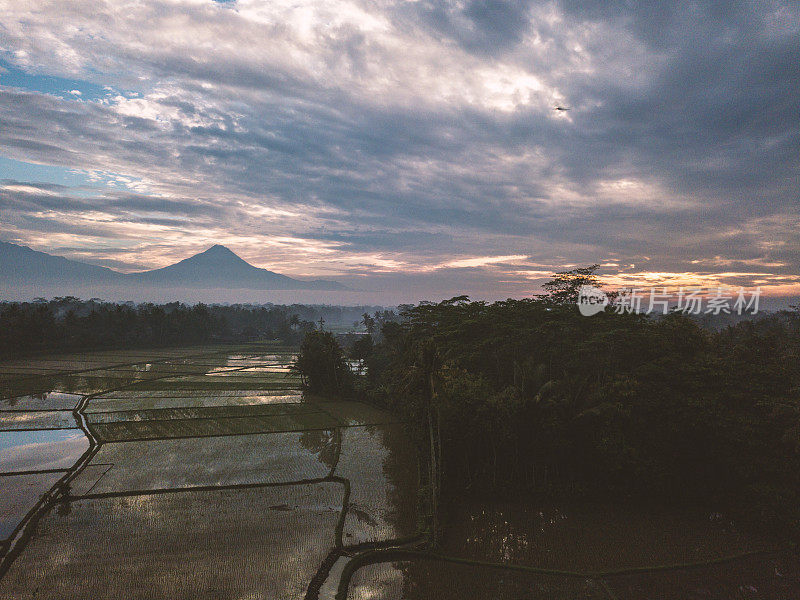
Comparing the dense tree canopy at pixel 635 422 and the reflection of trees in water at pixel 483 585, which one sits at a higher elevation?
the dense tree canopy at pixel 635 422

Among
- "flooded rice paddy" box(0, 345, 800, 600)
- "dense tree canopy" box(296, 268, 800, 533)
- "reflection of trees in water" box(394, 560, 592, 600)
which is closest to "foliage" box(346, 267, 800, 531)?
"dense tree canopy" box(296, 268, 800, 533)

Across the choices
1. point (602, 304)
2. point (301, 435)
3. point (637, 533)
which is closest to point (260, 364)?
point (301, 435)

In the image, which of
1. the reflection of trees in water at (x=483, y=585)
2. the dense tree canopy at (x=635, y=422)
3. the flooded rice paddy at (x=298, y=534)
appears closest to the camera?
the reflection of trees in water at (x=483, y=585)

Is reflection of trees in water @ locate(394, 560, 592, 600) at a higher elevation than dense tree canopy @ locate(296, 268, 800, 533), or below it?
below

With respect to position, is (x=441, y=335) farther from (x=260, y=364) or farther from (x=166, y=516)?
(x=260, y=364)

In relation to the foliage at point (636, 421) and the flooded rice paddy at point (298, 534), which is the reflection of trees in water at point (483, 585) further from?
the foliage at point (636, 421)

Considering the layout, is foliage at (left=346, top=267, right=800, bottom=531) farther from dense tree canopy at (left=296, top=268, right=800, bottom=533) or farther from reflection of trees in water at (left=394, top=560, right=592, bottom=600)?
reflection of trees in water at (left=394, top=560, right=592, bottom=600)

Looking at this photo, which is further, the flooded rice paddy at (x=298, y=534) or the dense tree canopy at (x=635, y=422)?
A: the dense tree canopy at (x=635, y=422)

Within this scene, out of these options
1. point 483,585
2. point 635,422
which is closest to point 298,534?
point 483,585

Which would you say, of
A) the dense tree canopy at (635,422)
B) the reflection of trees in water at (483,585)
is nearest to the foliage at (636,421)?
the dense tree canopy at (635,422)
